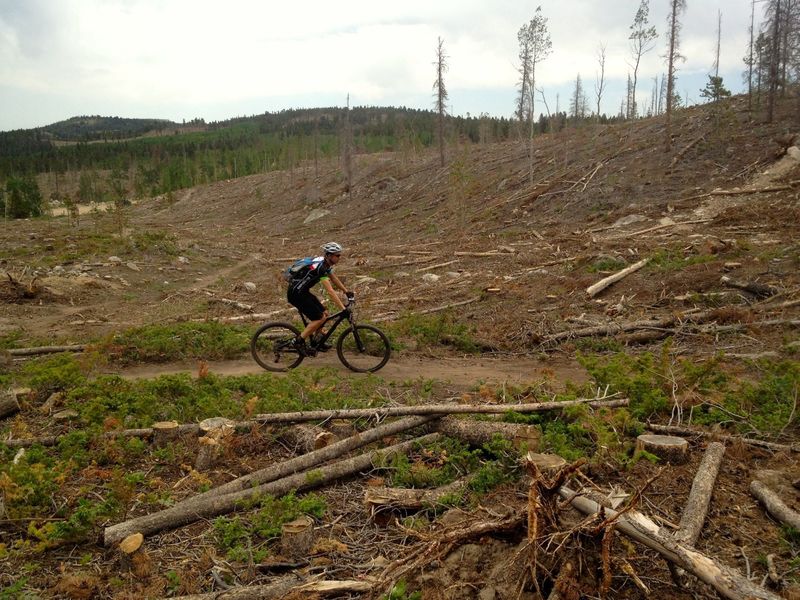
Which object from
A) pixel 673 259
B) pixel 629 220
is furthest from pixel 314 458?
pixel 629 220

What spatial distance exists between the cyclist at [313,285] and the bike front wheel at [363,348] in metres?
0.37

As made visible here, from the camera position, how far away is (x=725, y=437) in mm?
4977

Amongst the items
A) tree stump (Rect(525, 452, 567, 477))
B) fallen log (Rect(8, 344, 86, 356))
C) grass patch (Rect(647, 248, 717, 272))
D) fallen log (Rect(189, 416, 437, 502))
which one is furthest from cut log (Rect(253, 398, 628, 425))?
grass patch (Rect(647, 248, 717, 272))

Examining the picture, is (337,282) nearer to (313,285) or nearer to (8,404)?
(313,285)

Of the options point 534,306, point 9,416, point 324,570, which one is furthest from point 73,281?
point 324,570

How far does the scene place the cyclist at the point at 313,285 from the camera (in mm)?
8307

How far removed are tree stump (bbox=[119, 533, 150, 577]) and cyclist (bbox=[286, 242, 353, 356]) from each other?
4504 millimetres

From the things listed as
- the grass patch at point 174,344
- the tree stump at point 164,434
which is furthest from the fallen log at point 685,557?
the grass patch at point 174,344

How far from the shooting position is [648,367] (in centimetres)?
636

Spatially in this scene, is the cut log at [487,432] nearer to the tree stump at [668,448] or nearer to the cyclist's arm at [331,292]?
the tree stump at [668,448]

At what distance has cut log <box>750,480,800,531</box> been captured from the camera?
370 centimetres

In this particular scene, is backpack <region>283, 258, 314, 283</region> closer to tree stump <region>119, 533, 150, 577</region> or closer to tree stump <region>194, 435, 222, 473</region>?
tree stump <region>194, 435, 222, 473</region>

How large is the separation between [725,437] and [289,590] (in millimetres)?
4163

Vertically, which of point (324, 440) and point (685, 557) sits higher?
point (685, 557)
